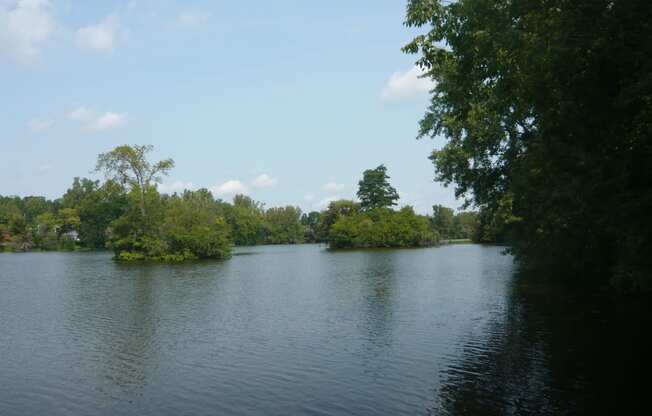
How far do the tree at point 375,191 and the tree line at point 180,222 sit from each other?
0.72ft

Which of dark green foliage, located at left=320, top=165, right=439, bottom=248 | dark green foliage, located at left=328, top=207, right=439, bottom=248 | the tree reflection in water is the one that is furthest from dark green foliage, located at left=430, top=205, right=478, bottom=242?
the tree reflection in water

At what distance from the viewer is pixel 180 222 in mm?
71062

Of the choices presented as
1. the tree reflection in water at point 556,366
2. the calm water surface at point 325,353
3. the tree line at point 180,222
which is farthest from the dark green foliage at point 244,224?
the tree reflection in water at point 556,366

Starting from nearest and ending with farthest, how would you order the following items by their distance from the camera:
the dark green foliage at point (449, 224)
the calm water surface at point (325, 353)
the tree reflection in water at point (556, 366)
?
the tree reflection in water at point (556, 366), the calm water surface at point (325, 353), the dark green foliage at point (449, 224)

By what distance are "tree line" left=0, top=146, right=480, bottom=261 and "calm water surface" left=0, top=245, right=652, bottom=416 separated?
54.2 ft

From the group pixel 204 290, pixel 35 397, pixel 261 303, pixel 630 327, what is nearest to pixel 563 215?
pixel 630 327

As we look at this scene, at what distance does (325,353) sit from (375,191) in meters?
98.1

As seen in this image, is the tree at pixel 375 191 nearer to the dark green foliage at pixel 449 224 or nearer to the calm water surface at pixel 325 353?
the dark green foliage at pixel 449 224

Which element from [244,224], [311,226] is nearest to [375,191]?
[244,224]

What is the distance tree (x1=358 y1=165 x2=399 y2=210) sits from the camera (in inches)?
4486

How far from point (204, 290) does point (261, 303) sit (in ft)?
24.2

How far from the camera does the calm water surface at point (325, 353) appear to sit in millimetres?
13125

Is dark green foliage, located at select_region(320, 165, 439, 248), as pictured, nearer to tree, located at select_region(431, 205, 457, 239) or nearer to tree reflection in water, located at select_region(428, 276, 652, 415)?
tree, located at select_region(431, 205, 457, 239)

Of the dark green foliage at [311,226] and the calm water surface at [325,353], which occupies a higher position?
the dark green foliage at [311,226]
